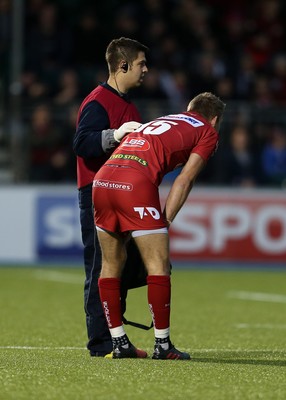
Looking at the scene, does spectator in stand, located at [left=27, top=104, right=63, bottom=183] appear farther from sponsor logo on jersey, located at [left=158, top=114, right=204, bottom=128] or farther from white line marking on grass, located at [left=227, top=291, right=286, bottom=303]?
sponsor logo on jersey, located at [left=158, top=114, right=204, bottom=128]

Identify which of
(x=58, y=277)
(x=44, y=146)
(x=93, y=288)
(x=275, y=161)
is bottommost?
(x=58, y=277)

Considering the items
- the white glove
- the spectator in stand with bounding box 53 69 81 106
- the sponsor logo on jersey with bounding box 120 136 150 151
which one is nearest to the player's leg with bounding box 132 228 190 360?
the sponsor logo on jersey with bounding box 120 136 150 151

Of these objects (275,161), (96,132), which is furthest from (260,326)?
(275,161)

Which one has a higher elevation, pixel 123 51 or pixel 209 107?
pixel 123 51

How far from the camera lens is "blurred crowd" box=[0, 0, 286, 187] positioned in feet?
59.1

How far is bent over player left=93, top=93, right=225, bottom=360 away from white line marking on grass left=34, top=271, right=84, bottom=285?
7.65m

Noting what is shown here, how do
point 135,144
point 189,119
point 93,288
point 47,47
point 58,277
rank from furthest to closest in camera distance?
1. point 47,47
2. point 58,277
3. point 93,288
4. point 189,119
5. point 135,144

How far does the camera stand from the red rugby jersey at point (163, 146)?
7.64 meters

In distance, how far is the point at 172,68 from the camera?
1991 centimetres

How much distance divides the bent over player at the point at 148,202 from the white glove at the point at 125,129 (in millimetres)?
32

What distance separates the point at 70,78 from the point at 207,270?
3611mm

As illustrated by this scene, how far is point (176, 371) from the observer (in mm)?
7113

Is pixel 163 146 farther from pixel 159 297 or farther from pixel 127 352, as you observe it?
pixel 127 352

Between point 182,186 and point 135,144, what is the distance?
1.38 ft
